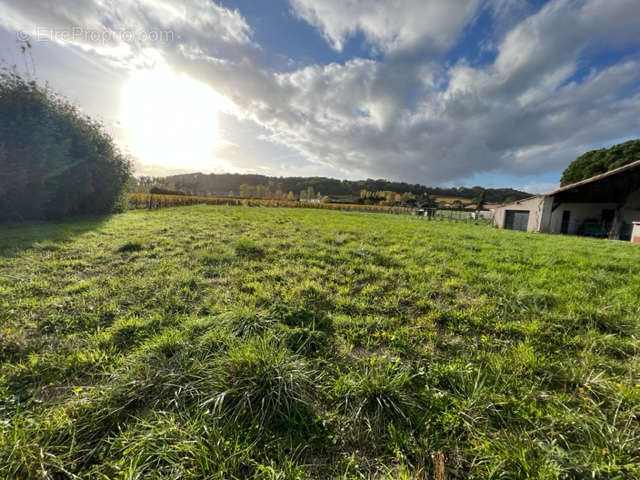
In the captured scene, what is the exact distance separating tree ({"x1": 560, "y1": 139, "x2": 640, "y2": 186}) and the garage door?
26.4 m

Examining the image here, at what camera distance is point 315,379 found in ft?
6.41

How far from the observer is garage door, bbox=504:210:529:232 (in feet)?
65.2

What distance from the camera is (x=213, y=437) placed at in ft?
4.66

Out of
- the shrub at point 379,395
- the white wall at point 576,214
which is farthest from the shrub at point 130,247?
the white wall at point 576,214

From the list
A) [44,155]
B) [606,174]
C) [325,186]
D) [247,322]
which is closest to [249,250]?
[247,322]

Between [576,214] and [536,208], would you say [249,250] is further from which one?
[576,214]

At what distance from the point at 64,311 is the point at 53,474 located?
104 inches

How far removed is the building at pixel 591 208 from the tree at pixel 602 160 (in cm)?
2495

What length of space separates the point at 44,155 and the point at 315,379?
1547 cm

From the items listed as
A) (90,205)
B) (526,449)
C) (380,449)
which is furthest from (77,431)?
(90,205)

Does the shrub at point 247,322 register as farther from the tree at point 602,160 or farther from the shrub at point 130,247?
the tree at point 602,160

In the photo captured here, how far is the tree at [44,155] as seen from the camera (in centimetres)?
934

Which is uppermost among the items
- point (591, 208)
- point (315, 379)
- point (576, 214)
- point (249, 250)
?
point (591, 208)

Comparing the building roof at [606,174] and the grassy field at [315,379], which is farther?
the building roof at [606,174]
